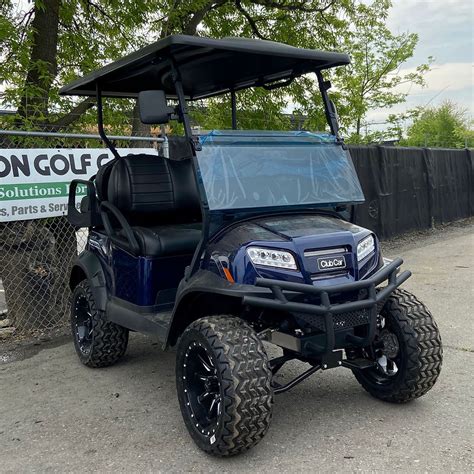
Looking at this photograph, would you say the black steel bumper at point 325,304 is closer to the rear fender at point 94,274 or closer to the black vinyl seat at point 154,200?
the black vinyl seat at point 154,200

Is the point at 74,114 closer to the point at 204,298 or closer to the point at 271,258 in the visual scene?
the point at 204,298

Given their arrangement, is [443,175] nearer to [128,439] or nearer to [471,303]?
[471,303]

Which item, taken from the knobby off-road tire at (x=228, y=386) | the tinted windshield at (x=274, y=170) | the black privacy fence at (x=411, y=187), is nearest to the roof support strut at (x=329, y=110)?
the tinted windshield at (x=274, y=170)

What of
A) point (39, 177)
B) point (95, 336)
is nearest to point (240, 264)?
point (95, 336)

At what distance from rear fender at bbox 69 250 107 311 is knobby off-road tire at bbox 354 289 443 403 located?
6.93 feet

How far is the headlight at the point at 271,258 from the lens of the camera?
119 inches

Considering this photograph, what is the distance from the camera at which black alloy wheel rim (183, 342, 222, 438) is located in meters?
3.08

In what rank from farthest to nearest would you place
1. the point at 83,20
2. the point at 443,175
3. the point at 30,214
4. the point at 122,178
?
1. the point at 443,175
2. the point at 83,20
3. the point at 30,214
4. the point at 122,178

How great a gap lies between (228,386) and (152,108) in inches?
63.6

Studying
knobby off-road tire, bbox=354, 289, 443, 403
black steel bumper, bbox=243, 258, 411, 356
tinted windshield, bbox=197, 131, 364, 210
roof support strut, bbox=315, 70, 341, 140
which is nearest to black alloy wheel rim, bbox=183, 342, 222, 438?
black steel bumper, bbox=243, 258, 411, 356

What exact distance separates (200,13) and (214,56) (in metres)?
4.00

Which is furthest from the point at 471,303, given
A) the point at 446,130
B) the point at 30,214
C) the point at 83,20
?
the point at 446,130

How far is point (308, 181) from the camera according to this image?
12.2ft

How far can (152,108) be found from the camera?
3242 millimetres
